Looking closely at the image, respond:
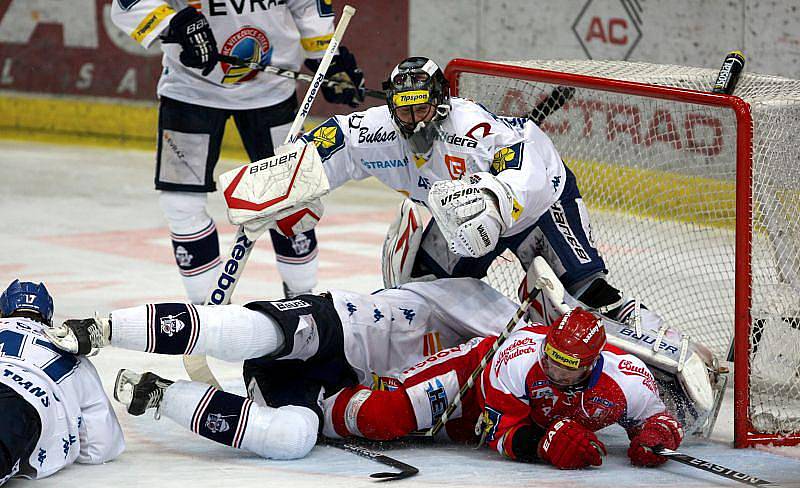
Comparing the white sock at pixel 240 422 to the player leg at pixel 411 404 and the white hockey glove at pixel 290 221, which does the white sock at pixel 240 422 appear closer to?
the player leg at pixel 411 404

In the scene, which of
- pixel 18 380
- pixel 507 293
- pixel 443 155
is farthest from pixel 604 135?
pixel 18 380

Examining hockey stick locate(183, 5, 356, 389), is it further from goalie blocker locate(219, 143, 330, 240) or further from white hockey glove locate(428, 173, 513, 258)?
white hockey glove locate(428, 173, 513, 258)

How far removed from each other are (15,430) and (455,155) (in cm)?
135

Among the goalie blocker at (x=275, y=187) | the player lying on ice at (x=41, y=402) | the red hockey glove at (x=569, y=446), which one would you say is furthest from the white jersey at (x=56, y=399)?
the red hockey glove at (x=569, y=446)

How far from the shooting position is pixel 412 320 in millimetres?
3725

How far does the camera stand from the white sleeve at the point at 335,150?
3760 mm

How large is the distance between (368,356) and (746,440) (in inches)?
38.8

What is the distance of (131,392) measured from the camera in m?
3.29

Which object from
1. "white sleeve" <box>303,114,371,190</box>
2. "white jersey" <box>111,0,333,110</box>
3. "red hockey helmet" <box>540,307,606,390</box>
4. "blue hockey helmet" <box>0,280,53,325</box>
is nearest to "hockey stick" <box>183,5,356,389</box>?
"white sleeve" <box>303,114,371,190</box>

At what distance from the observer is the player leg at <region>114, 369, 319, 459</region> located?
10.6 feet

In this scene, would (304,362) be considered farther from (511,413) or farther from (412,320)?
(511,413)

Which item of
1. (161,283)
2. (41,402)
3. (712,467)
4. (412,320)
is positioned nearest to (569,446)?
(712,467)

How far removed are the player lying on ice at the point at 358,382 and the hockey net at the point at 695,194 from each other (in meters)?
0.24

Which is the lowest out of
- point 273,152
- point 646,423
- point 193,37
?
point 646,423
